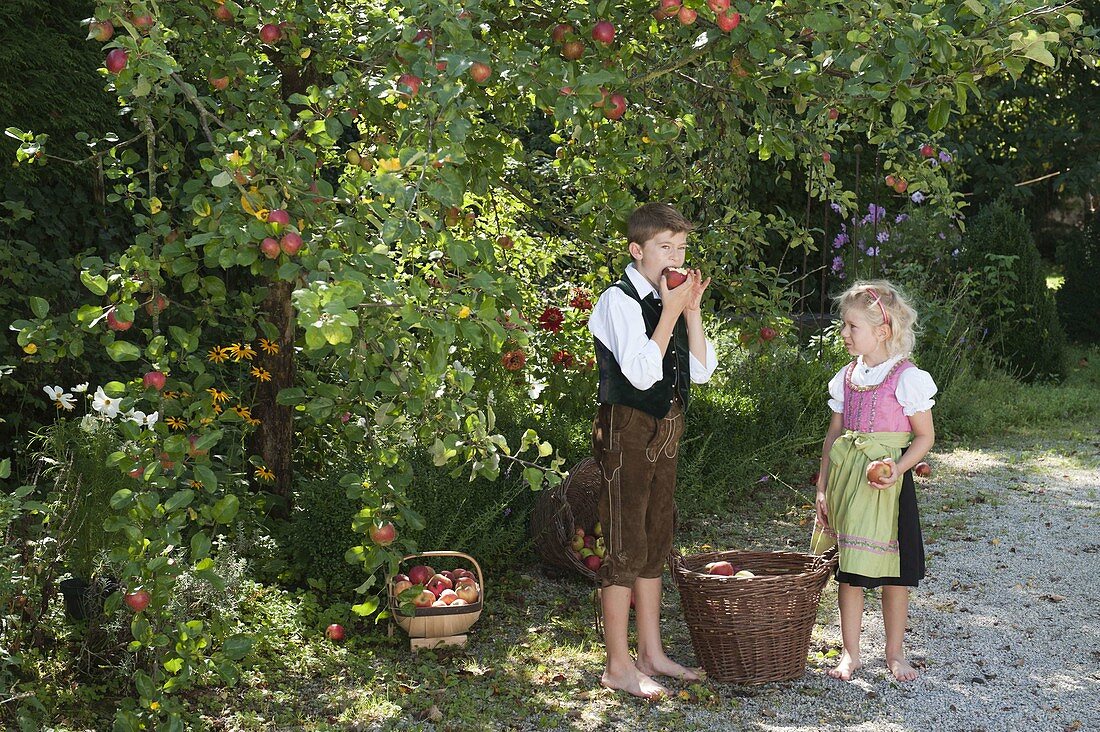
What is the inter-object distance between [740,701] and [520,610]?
3.31ft

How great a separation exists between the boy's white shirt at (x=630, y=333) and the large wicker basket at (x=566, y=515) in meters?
1.04

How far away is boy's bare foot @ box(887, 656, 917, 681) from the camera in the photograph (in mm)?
3402

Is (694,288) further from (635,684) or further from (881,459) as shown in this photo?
(635,684)

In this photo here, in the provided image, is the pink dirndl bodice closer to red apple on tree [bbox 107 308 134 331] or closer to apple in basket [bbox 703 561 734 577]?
apple in basket [bbox 703 561 734 577]

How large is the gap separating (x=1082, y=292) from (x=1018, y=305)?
8.20ft

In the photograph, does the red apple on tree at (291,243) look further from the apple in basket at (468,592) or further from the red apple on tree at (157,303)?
the apple in basket at (468,592)

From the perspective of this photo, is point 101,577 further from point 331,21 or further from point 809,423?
point 809,423

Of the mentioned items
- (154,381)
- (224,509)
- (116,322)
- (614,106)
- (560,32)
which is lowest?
(224,509)

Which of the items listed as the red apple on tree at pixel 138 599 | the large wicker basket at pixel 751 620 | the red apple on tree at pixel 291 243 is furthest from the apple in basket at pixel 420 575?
the red apple on tree at pixel 291 243

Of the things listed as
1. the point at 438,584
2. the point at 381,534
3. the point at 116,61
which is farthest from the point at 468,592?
the point at 116,61

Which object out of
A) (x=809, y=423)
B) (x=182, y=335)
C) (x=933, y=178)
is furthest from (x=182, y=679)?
(x=809, y=423)

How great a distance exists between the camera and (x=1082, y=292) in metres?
10.6

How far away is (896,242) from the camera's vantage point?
8.56 meters

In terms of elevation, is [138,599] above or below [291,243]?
below
